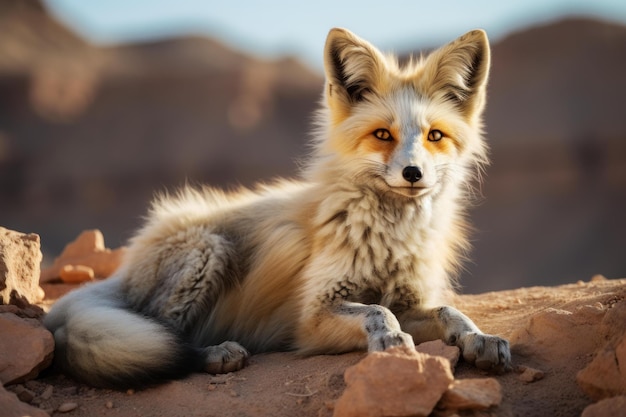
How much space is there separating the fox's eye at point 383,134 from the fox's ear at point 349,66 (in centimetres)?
42

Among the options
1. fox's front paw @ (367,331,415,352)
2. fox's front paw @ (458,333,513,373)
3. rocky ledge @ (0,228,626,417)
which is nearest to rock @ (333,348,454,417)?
rocky ledge @ (0,228,626,417)

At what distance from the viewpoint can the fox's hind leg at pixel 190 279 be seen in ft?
14.9

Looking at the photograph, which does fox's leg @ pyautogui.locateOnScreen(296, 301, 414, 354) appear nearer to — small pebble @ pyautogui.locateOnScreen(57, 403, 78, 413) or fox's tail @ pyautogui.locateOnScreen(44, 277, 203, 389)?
fox's tail @ pyautogui.locateOnScreen(44, 277, 203, 389)

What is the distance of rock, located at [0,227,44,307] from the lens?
14.2 ft

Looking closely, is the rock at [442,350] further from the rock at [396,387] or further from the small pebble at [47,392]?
the small pebble at [47,392]

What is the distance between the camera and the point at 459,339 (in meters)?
3.66

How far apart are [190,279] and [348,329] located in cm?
134

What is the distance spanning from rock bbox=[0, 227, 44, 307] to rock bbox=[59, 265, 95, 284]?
1.20m

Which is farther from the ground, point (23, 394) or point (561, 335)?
point (561, 335)

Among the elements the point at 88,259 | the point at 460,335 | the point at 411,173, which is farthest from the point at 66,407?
the point at 88,259

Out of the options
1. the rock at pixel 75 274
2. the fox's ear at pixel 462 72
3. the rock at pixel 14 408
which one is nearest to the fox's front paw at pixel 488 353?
the fox's ear at pixel 462 72

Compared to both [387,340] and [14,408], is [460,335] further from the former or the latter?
[14,408]

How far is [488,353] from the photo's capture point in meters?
3.44

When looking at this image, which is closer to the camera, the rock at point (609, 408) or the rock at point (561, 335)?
the rock at point (609, 408)
